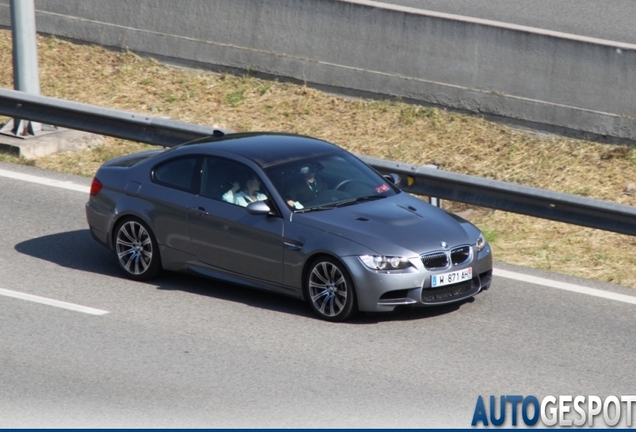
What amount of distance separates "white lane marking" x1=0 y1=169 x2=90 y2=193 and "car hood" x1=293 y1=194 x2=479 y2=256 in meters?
4.59

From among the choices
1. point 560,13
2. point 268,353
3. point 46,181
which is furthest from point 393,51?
point 268,353

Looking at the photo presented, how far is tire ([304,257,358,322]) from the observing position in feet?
31.0

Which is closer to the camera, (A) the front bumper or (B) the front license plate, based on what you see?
(A) the front bumper

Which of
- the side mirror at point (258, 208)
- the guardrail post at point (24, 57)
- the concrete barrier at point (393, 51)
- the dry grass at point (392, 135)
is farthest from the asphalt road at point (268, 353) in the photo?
the concrete barrier at point (393, 51)

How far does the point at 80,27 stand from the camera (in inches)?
738

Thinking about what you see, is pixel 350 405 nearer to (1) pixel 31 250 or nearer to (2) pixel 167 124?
(1) pixel 31 250

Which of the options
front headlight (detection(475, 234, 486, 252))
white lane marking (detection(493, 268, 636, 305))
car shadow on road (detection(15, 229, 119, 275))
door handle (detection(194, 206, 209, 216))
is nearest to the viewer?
front headlight (detection(475, 234, 486, 252))

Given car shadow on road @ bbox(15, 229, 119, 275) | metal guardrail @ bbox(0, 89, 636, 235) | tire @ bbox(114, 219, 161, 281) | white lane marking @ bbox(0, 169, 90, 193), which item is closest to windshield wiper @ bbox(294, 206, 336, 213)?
tire @ bbox(114, 219, 161, 281)

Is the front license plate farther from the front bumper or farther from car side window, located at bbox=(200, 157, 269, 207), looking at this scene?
car side window, located at bbox=(200, 157, 269, 207)

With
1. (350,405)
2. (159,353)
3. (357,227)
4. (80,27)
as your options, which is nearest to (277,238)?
(357,227)

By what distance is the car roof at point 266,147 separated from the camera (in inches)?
408

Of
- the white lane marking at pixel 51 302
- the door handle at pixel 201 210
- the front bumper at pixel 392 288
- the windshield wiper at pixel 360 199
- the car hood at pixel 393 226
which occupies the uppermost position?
the windshield wiper at pixel 360 199

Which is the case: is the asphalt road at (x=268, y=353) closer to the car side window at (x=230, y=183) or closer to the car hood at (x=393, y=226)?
the car hood at (x=393, y=226)

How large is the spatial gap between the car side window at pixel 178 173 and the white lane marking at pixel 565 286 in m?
3.15
